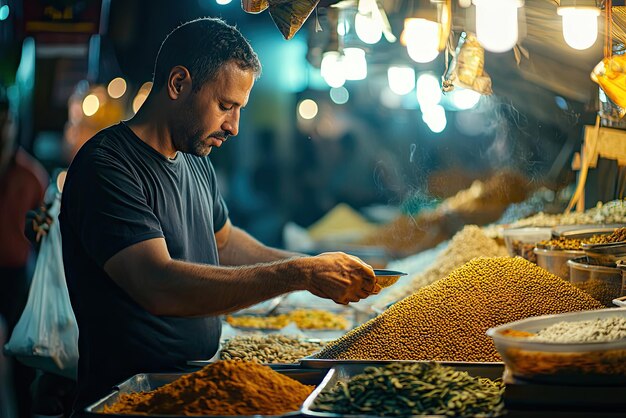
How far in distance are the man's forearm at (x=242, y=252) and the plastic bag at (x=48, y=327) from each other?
0.73 metres

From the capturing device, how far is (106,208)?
1957mm

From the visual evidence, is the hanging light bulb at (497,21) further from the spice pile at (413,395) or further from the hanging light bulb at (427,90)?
the spice pile at (413,395)

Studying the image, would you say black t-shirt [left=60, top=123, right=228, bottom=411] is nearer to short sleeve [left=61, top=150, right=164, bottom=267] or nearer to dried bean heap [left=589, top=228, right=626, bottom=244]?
short sleeve [left=61, top=150, right=164, bottom=267]

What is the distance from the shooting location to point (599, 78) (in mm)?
2494

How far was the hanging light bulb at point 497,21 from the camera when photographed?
8.34ft

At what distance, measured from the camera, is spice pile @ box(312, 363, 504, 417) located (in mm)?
1562

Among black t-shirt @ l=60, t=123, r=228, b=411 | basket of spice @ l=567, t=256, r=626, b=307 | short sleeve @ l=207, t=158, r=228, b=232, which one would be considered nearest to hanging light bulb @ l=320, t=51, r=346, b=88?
short sleeve @ l=207, t=158, r=228, b=232

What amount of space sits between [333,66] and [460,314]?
163cm

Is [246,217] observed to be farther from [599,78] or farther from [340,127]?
[599,78]

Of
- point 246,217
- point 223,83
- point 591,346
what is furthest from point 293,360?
point 246,217

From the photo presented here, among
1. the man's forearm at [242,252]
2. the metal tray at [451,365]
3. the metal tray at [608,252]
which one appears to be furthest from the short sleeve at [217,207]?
the metal tray at [608,252]

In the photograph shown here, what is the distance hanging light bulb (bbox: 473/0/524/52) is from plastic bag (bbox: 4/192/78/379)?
5.77ft

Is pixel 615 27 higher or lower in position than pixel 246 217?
higher

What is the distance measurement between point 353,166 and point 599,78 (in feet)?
14.6
